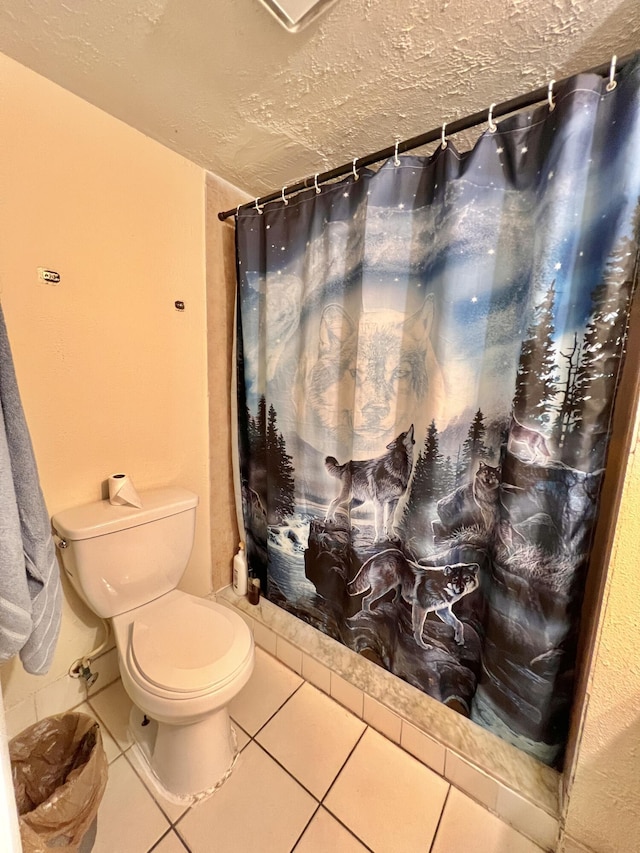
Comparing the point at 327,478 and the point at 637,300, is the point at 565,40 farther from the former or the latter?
the point at 327,478

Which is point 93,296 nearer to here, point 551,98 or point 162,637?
point 162,637

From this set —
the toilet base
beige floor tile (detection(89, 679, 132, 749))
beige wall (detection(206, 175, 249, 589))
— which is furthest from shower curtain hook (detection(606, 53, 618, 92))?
beige floor tile (detection(89, 679, 132, 749))

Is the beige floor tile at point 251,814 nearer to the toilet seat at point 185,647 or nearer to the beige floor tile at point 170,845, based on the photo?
the beige floor tile at point 170,845

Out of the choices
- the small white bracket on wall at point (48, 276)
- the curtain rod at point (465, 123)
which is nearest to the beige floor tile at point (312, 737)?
the small white bracket on wall at point (48, 276)

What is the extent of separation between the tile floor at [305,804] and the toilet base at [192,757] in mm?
34

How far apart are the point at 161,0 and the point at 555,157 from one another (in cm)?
95

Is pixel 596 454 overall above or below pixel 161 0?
below

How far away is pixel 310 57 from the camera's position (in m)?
0.80

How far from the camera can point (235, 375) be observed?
1438mm

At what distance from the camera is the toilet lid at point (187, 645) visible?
35.6 inches

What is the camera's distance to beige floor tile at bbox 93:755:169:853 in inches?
33.9

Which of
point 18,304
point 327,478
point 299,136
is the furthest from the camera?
point 327,478

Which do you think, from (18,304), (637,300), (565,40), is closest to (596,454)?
(637,300)

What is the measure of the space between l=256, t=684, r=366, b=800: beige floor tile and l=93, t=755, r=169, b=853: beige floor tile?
340 mm
